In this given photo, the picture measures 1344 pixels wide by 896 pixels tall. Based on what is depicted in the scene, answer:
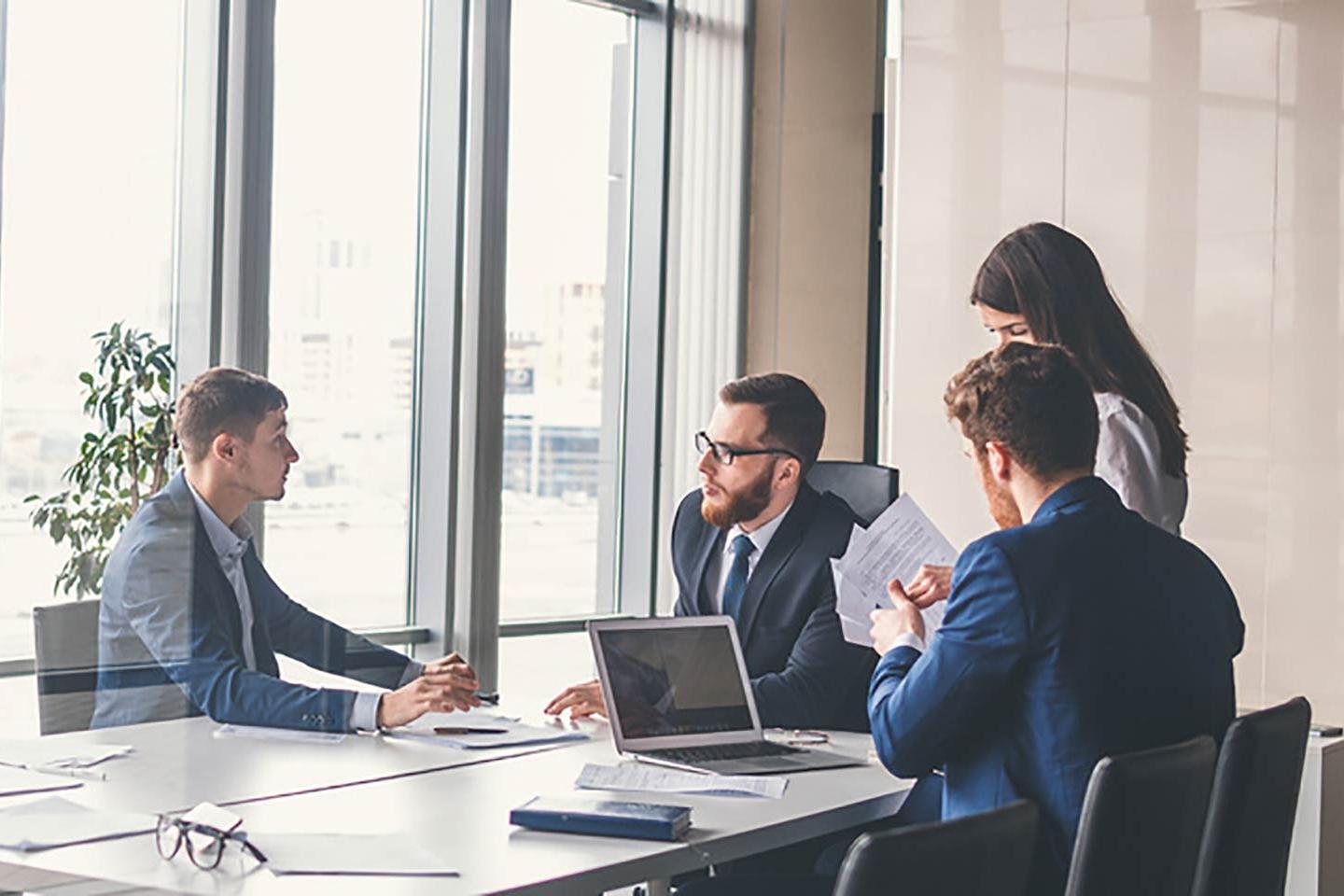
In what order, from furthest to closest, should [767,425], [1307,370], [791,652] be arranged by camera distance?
[1307,370], [767,425], [791,652]

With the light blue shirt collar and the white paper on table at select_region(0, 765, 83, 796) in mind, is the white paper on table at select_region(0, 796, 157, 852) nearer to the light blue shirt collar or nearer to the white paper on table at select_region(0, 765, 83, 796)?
Answer: the white paper on table at select_region(0, 765, 83, 796)

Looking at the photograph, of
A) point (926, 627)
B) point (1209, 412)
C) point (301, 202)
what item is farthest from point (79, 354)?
point (1209, 412)

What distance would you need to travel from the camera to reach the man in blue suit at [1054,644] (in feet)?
7.51

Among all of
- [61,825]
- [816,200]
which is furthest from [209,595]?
[816,200]

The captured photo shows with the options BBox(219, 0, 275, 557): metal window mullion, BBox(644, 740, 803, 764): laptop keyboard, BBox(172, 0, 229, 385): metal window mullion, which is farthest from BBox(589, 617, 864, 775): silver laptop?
BBox(219, 0, 275, 557): metal window mullion

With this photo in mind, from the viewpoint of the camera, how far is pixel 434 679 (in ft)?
10.1

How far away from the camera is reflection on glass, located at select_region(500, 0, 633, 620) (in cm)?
603

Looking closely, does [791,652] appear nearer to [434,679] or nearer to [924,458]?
[434,679]

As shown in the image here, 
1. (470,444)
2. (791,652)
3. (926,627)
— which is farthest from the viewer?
(470,444)

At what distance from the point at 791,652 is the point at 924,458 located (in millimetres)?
2521

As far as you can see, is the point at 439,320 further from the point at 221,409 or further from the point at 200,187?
the point at 221,409

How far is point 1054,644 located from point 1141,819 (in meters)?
0.28

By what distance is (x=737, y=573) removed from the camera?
11.9ft

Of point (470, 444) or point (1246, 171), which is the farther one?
point (470, 444)
